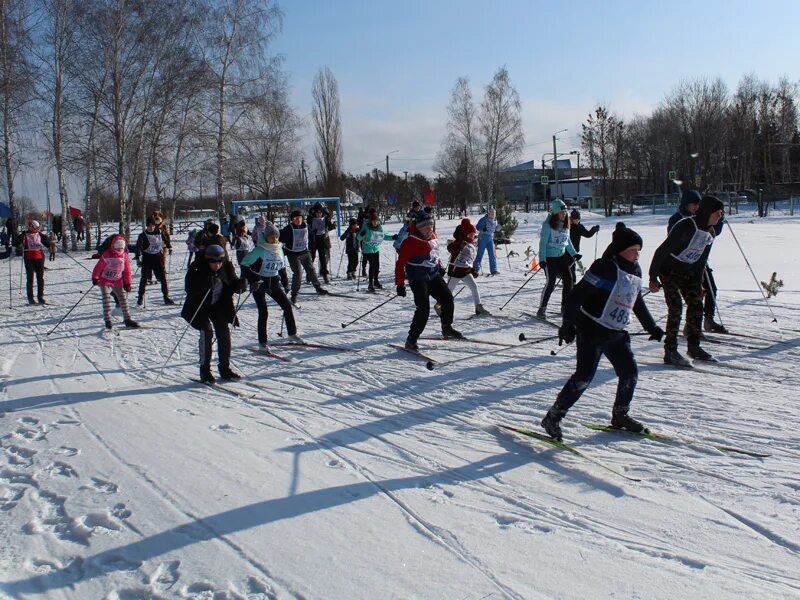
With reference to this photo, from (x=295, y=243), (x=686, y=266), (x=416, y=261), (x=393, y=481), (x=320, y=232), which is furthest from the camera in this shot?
(x=320, y=232)

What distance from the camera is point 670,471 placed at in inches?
176

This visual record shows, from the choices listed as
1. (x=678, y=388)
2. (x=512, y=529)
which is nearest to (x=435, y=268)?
(x=678, y=388)

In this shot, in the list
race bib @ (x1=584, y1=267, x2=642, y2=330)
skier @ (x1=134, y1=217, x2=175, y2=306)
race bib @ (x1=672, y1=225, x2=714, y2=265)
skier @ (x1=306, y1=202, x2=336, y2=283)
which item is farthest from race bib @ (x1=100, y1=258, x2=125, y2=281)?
race bib @ (x1=584, y1=267, x2=642, y2=330)

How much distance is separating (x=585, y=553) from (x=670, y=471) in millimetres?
1306

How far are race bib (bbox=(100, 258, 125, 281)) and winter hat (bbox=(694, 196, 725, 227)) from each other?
26.4ft

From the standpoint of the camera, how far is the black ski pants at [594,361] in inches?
192

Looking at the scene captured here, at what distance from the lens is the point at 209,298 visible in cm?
696

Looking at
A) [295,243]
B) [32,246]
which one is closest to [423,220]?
[295,243]

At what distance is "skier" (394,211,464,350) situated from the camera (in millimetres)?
7992

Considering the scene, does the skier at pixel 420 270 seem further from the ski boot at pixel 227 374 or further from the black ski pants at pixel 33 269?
the black ski pants at pixel 33 269

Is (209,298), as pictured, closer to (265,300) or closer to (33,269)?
(265,300)

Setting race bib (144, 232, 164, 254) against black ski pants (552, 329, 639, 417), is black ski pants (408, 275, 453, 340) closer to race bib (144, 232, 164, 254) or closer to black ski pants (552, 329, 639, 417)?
black ski pants (552, 329, 639, 417)

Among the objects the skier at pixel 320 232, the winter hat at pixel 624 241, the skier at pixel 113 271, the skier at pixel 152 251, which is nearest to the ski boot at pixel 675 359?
the winter hat at pixel 624 241

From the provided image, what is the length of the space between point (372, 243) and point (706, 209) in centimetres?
813
